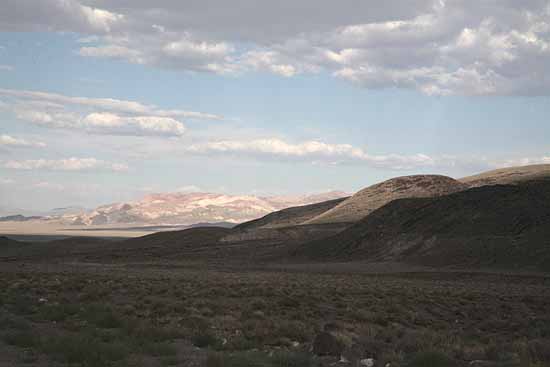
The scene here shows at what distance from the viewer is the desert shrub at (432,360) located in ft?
35.9

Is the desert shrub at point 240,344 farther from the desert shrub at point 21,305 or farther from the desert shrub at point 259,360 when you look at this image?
the desert shrub at point 21,305

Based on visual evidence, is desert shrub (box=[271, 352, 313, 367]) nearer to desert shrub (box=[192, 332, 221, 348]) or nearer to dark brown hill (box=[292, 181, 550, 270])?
desert shrub (box=[192, 332, 221, 348])

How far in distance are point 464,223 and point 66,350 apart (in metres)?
67.0

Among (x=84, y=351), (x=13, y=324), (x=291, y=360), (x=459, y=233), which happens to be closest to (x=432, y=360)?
(x=291, y=360)

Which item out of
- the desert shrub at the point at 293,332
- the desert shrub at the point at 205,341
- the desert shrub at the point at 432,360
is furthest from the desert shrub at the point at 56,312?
the desert shrub at the point at 432,360

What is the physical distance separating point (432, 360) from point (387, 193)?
108m

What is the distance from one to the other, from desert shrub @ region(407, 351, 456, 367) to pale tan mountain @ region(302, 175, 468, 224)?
93.4m

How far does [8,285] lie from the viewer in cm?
2870

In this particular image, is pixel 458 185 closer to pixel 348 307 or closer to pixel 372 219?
pixel 372 219

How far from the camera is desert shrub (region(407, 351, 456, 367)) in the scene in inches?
431

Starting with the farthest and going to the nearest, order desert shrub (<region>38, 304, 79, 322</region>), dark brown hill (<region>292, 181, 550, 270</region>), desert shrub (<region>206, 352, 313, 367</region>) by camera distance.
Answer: dark brown hill (<region>292, 181, 550, 270</region>)
desert shrub (<region>38, 304, 79, 322</region>)
desert shrub (<region>206, 352, 313, 367</region>)

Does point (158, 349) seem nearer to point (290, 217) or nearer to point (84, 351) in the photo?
point (84, 351)

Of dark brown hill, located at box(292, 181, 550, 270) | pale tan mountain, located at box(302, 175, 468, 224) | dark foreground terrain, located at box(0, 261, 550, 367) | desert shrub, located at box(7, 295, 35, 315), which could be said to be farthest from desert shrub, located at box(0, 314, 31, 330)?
pale tan mountain, located at box(302, 175, 468, 224)

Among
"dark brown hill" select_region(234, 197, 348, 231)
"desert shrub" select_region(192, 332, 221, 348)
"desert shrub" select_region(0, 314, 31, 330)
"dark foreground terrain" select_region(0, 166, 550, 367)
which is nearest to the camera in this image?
"dark foreground terrain" select_region(0, 166, 550, 367)
